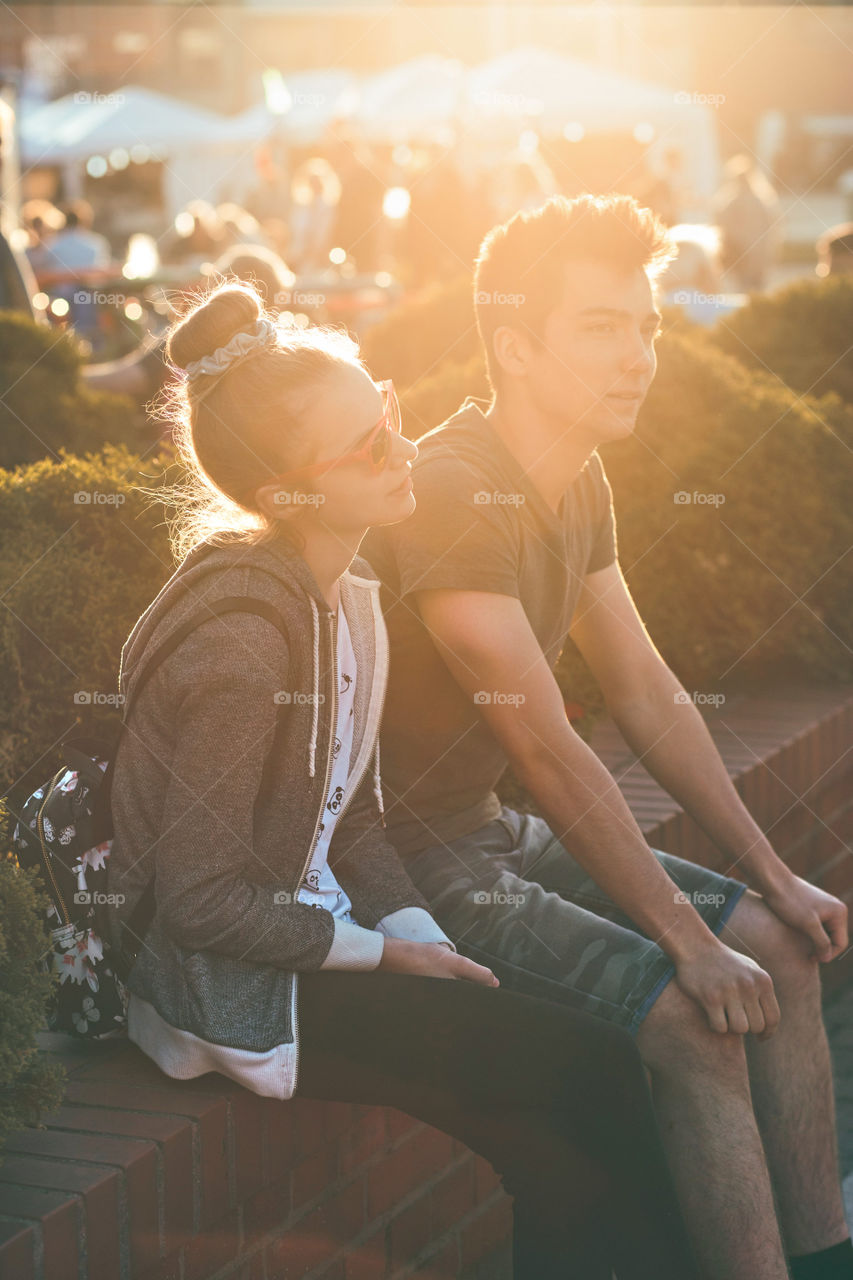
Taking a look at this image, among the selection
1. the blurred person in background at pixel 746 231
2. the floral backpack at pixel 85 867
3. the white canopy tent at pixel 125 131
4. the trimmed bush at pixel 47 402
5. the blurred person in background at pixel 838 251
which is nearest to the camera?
the floral backpack at pixel 85 867

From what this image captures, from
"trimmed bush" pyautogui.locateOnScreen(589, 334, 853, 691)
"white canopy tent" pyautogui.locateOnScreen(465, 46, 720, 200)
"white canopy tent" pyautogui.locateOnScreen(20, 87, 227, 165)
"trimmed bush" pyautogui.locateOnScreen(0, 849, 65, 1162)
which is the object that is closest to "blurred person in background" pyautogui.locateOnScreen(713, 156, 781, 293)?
"white canopy tent" pyautogui.locateOnScreen(465, 46, 720, 200)

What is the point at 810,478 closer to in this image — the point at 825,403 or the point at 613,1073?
the point at 825,403

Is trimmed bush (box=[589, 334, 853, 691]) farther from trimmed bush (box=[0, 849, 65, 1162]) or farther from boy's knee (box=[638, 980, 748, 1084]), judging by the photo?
trimmed bush (box=[0, 849, 65, 1162])

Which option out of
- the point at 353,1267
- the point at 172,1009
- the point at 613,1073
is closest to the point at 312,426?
the point at 172,1009

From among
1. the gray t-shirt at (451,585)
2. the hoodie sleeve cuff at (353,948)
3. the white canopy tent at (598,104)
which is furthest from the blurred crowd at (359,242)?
the hoodie sleeve cuff at (353,948)

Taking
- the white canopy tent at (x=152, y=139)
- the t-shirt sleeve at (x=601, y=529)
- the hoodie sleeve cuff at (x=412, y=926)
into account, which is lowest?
the white canopy tent at (x=152, y=139)

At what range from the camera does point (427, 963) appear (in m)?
2.12

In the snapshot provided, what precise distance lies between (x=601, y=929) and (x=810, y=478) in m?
2.79

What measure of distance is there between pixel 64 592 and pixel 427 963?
4.27 feet

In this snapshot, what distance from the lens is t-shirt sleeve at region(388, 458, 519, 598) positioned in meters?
2.42

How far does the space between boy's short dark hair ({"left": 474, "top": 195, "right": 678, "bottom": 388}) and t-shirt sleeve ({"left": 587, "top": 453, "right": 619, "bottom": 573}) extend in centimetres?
38

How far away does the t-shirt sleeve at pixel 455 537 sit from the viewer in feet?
7.93

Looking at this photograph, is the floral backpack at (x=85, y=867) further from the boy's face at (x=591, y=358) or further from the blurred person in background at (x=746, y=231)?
the blurred person in background at (x=746, y=231)

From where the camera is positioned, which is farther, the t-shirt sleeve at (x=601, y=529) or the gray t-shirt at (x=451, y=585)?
the t-shirt sleeve at (x=601, y=529)
